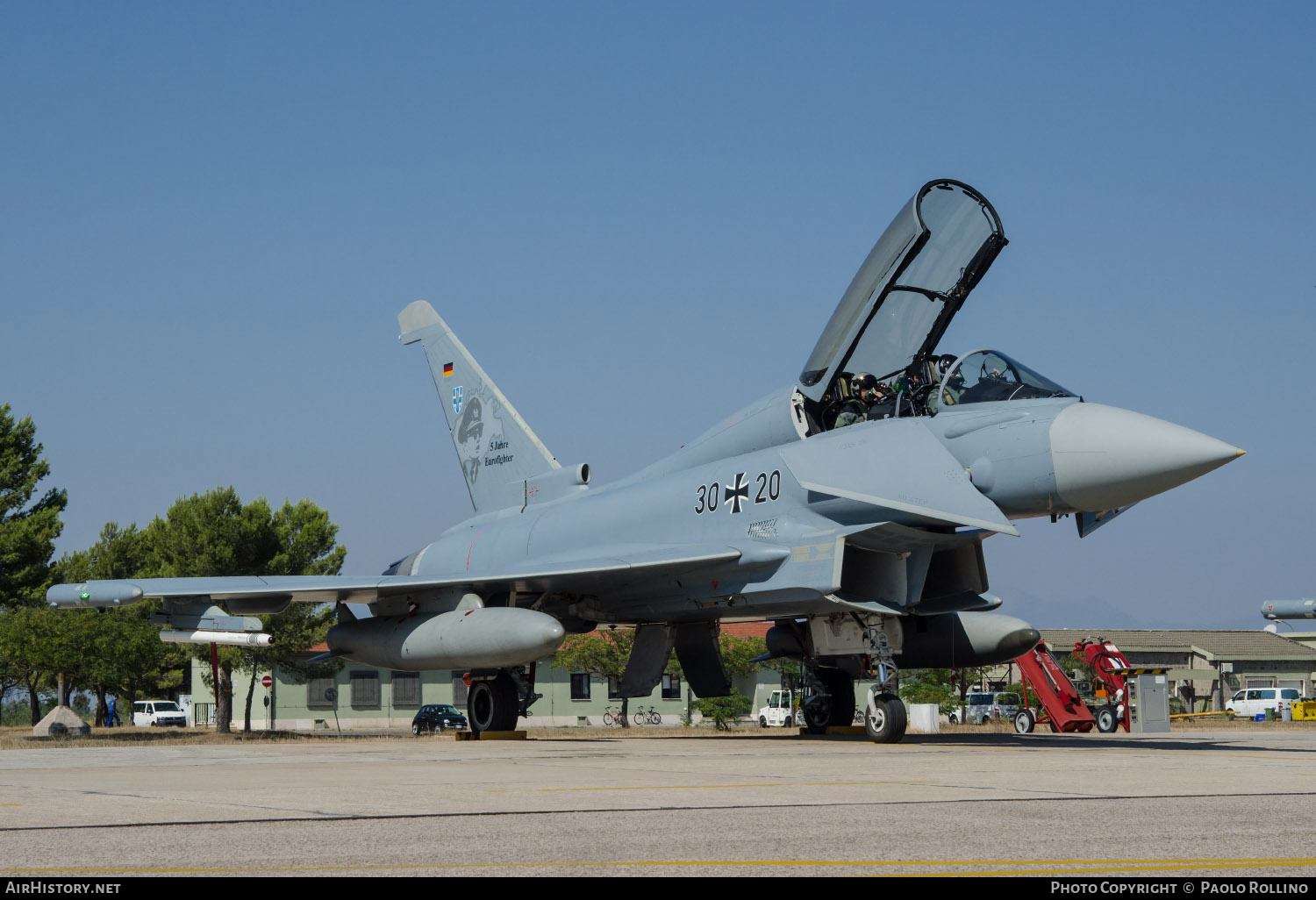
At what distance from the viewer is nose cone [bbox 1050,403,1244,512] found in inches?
474

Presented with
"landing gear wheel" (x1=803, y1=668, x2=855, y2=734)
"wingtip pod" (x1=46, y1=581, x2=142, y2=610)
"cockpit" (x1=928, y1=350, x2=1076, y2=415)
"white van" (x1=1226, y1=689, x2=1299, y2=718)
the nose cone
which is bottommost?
"white van" (x1=1226, y1=689, x2=1299, y2=718)

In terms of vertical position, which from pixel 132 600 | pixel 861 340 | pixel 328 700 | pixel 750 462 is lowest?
pixel 328 700

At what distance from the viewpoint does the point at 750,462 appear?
15.6 metres

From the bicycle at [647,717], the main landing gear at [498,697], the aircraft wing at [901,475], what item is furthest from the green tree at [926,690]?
the aircraft wing at [901,475]

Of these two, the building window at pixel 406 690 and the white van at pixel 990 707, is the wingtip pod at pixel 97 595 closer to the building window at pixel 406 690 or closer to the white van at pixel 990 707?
the white van at pixel 990 707

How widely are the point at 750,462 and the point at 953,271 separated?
3206 millimetres

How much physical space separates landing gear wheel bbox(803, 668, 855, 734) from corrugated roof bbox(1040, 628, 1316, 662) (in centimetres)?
4528

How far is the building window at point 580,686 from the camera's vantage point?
2157 inches

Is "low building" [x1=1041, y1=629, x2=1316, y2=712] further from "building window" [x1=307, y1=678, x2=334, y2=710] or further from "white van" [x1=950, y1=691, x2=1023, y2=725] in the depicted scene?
"building window" [x1=307, y1=678, x2=334, y2=710]

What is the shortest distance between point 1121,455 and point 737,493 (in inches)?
191

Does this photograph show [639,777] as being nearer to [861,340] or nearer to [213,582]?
[861,340]

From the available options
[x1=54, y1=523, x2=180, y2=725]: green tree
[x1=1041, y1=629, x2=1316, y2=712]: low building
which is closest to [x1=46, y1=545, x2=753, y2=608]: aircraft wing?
[x1=54, y1=523, x2=180, y2=725]: green tree

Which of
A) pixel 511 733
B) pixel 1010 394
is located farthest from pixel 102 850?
pixel 511 733

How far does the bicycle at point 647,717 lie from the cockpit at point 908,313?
35.1m
